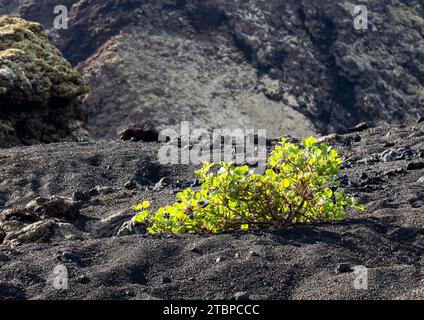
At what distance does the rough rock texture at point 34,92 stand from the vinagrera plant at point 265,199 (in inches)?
334

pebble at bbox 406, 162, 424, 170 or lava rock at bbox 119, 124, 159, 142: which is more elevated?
pebble at bbox 406, 162, 424, 170

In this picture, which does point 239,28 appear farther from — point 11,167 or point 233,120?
point 11,167

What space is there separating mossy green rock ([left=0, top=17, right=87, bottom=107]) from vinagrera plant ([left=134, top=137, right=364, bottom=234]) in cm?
854

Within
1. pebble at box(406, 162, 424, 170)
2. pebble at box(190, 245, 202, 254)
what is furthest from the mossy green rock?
pebble at box(190, 245, 202, 254)

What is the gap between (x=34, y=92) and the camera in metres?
13.6

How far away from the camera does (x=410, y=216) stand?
5812 mm

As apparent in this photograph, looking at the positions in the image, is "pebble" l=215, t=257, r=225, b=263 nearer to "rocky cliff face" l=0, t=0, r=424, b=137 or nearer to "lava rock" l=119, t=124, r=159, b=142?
"lava rock" l=119, t=124, r=159, b=142

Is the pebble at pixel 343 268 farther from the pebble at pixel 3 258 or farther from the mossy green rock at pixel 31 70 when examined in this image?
the mossy green rock at pixel 31 70

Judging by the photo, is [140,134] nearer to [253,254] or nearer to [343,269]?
[253,254]

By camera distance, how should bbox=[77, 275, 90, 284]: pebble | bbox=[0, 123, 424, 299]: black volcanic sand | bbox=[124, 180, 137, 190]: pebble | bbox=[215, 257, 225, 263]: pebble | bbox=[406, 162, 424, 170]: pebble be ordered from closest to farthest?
bbox=[0, 123, 424, 299]: black volcanic sand, bbox=[77, 275, 90, 284]: pebble, bbox=[215, 257, 225, 263]: pebble, bbox=[406, 162, 424, 170]: pebble, bbox=[124, 180, 137, 190]: pebble

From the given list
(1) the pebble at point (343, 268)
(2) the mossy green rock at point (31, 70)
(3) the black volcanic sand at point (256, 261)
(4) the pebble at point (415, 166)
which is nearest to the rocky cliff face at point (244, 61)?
(2) the mossy green rock at point (31, 70)

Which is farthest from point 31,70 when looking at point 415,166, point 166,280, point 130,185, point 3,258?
point 166,280

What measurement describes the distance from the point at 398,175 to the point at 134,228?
3.17m

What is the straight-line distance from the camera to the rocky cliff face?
27.0m
